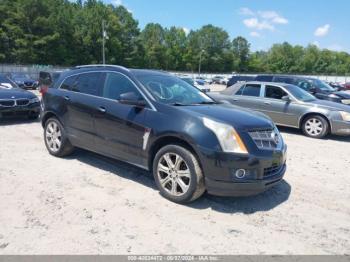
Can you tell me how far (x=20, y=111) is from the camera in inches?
397

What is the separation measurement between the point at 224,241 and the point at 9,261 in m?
2.11

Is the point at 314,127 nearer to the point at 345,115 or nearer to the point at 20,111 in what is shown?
the point at 345,115

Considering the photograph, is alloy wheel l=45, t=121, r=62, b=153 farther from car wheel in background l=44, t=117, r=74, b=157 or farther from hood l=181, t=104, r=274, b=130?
hood l=181, t=104, r=274, b=130

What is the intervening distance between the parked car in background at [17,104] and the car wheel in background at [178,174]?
6732mm

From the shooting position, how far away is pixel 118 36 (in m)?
80.9

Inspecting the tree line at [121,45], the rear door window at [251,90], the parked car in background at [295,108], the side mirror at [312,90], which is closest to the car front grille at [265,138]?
the parked car in background at [295,108]

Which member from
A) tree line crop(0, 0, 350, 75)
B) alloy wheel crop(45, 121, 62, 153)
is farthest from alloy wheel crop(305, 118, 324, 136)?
tree line crop(0, 0, 350, 75)

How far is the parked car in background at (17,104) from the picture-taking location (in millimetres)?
9742

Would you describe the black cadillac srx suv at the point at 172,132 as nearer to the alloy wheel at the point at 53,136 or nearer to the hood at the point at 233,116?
the hood at the point at 233,116

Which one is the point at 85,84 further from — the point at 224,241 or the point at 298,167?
the point at 298,167

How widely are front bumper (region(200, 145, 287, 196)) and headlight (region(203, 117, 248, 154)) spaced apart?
81 millimetres

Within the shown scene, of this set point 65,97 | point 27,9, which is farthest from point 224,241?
point 27,9

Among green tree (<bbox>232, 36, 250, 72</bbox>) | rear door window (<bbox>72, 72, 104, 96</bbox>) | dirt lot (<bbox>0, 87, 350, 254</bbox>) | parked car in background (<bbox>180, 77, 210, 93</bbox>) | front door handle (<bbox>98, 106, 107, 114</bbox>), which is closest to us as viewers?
dirt lot (<bbox>0, 87, 350, 254</bbox>)

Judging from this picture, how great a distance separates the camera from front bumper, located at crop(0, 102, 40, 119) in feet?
32.0
